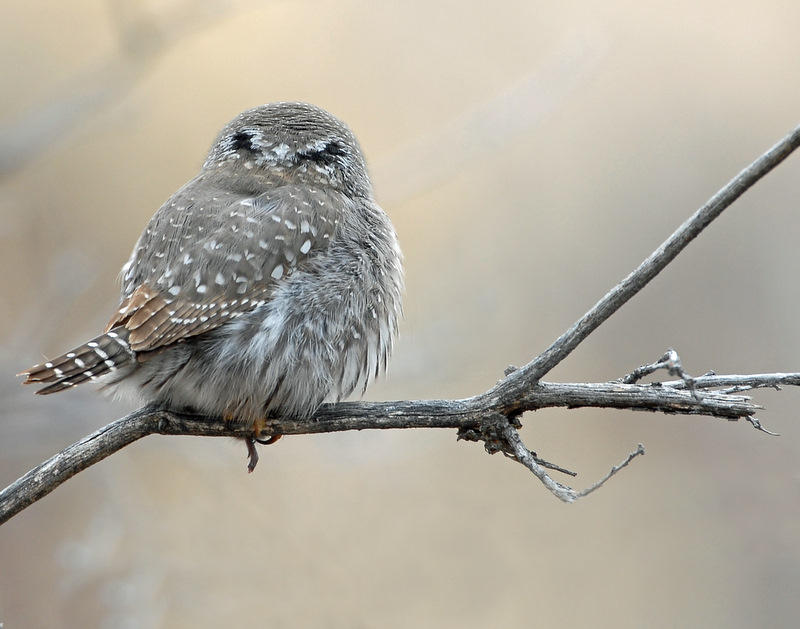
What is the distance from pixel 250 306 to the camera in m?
3.79

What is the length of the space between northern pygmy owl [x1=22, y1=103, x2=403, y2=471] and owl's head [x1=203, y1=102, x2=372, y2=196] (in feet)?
0.27

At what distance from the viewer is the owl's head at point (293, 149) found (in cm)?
445

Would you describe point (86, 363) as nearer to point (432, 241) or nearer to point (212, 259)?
point (212, 259)

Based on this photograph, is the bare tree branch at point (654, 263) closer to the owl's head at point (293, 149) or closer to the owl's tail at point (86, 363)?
the owl's tail at point (86, 363)

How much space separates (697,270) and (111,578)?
5.32 metres

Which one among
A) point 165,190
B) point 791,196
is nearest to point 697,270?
point 791,196

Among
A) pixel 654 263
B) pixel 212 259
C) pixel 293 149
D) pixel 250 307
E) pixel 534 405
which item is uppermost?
pixel 293 149

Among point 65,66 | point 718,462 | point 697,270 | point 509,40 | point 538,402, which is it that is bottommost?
point 538,402

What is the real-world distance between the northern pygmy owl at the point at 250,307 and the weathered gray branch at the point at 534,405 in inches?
10.6

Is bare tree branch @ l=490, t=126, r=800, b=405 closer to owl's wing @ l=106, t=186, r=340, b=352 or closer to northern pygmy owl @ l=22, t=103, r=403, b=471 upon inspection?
northern pygmy owl @ l=22, t=103, r=403, b=471

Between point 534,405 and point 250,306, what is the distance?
1224mm

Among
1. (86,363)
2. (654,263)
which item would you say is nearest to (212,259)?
(86,363)

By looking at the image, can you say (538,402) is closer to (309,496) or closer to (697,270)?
(309,496)

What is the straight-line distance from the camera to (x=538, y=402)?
3309 mm
